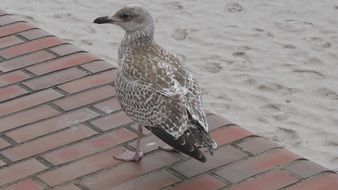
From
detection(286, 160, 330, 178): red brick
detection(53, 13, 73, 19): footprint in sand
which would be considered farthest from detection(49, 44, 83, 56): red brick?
detection(286, 160, 330, 178): red brick

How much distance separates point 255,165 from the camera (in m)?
4.11

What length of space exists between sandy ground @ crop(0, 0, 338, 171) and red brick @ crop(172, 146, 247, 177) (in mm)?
684

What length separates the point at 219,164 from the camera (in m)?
4.12

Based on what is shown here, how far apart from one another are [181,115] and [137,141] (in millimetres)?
406

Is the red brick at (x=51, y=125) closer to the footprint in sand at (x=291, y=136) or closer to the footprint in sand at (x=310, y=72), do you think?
the footprint in sand at (x=291, y=136)

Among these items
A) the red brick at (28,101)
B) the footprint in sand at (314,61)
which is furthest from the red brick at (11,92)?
the footprint in sand at (314,61)

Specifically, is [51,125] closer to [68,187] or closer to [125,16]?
[68,187]

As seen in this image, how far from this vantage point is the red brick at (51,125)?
4.30 m

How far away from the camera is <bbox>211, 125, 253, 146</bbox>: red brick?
4305mm

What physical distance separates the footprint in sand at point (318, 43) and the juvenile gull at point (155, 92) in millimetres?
2093

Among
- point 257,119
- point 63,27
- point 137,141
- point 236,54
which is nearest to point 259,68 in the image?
point 236,54

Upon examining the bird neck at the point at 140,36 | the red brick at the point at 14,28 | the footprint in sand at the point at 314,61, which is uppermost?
the bird neck at the point at 140,36

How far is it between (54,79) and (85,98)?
28 cm

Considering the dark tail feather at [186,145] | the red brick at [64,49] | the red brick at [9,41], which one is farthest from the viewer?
the red brick at [9,41]
